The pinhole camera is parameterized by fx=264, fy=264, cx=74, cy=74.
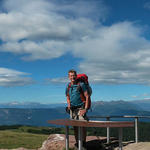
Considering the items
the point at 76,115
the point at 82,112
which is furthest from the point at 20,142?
the point at 82,112

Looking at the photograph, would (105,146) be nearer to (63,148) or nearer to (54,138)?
(63,148)

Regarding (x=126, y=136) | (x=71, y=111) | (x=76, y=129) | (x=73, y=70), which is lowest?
(x=126, y=136)

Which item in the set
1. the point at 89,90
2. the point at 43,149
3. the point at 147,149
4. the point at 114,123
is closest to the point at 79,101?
the point at 89,90

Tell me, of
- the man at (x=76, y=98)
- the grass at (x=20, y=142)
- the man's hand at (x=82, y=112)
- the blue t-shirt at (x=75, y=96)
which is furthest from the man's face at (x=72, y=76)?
the grass at (x=20, y=142)

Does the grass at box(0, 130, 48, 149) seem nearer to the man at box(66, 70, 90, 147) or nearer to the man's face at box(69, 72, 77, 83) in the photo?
the man at box(66, 70, 90, 147)

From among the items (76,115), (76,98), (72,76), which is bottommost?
(76,115)

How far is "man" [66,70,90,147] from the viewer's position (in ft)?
35.0

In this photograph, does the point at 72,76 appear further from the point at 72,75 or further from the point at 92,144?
the point at 92,144

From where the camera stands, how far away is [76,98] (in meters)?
11.0

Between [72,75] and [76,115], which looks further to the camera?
[76,115]

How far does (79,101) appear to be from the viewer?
10984 millimetres

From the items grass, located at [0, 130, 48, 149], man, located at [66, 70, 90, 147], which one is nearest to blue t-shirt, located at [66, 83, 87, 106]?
man, located at [66, 70, 90, 147]

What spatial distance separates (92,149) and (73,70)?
395 centimetres

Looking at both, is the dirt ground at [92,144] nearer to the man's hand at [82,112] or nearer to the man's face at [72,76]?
the man's hand at [82,112]
